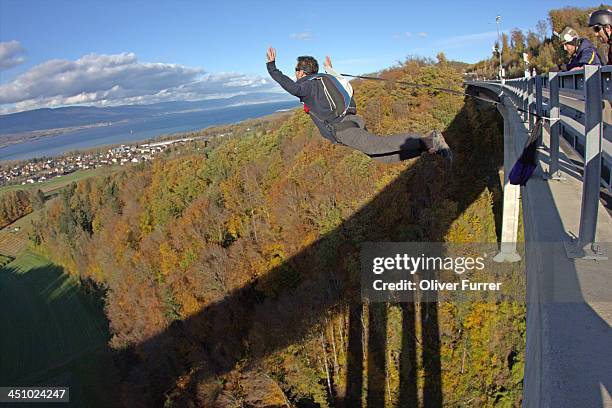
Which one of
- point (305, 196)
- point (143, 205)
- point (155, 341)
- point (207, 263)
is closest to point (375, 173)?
point (305, 196)

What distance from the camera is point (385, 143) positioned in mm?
4992

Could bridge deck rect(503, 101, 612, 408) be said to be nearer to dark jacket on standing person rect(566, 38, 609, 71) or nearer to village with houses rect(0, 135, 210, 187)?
Answer: dark jacket on standing person rect(566, 38, 609, 71)

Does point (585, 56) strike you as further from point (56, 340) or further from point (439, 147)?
point (56, 340)

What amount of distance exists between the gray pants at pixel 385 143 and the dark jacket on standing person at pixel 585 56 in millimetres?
2597

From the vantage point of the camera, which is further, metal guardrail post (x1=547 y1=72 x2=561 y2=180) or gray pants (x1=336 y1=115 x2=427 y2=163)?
metal guardrail post (x1=547 y1=72 x2=561 y2=180)

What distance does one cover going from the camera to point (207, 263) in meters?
29.8

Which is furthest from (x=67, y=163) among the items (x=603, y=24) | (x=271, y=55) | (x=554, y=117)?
(x=603, y=24)

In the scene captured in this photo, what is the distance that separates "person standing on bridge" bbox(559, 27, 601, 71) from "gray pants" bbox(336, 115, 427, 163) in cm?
244

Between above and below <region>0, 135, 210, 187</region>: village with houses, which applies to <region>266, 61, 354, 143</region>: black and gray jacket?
above

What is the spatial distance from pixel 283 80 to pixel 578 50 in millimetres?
4156

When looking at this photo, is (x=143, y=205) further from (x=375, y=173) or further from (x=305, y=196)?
(x=375, y=173)

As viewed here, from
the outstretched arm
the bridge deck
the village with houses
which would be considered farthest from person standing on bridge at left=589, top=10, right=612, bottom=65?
the village with houses

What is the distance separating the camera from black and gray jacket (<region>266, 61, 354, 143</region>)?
512 centimetres

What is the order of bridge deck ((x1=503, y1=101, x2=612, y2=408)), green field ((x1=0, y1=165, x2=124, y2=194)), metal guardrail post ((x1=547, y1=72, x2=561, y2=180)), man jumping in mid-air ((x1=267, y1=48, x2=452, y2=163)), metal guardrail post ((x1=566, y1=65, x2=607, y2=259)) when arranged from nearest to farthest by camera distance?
bridge deck ((x1=503, y1=101, x2=612, y2=408)), metal guardrail post ((x1=566, y1=65, x2=607, y2=259)), man jumping in mid-air ((x1=267, y1=48, x2=452, y2=163)), metal guardrail post ((x1=547, y1=72, x2=561, y2=180)), green field ((x1=0, y1=165, x2=124, y2=194))
